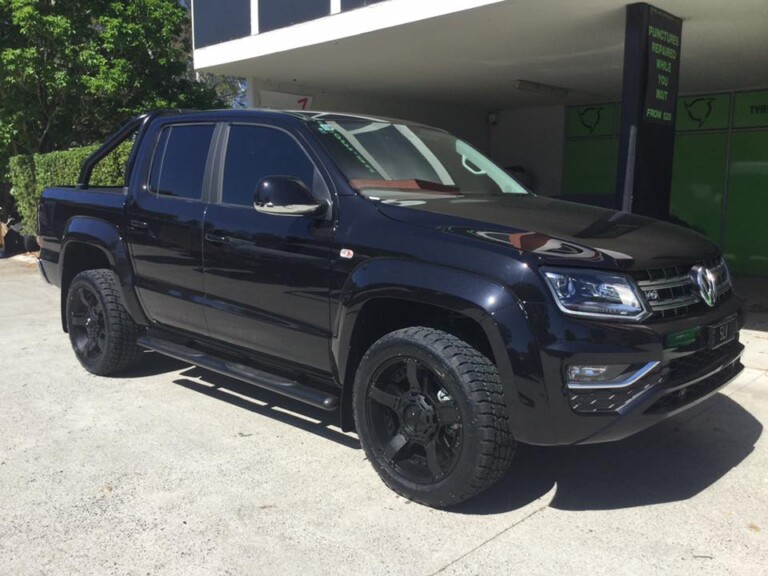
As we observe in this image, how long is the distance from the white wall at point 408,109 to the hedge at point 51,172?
2.43 metres

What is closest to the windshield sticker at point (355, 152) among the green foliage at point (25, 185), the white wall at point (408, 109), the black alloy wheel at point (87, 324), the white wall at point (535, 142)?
the black alloy wheel at point (87, 324)

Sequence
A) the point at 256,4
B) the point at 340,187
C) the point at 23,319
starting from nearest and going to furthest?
the point at 340,187 → the point at 23,319 → the point at 256,4

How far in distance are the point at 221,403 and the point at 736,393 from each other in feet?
12.4

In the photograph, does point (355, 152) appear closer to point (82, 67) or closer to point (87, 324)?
point (87, 324)

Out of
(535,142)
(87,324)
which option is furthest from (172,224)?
(535,142)

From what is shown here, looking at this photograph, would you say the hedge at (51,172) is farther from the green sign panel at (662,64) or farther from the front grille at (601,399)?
the front grille at (601,399)

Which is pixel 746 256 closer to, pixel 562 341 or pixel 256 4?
pixel 256 4

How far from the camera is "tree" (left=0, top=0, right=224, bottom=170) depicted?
492 inches

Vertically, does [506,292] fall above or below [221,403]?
above

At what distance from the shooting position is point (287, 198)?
11.8ft

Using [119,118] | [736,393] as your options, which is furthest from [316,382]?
[119,118]

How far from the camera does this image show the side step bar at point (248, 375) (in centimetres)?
378

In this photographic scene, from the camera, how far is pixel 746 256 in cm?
1198

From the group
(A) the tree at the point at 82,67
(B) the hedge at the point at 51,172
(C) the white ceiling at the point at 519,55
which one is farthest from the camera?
(A) the tree at the point at 82,67
